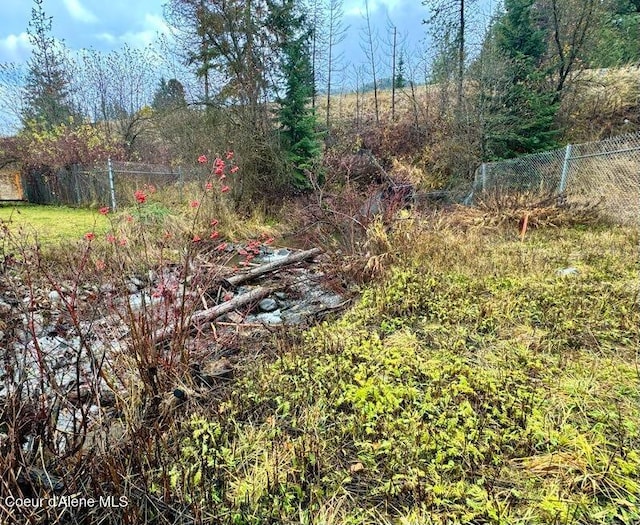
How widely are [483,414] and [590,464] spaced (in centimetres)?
48

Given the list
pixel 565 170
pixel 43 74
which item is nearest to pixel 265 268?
pixel 565 170

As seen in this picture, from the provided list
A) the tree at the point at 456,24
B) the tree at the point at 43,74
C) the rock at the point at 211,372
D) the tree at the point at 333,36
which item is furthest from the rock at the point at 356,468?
the tree at the point at 43,74

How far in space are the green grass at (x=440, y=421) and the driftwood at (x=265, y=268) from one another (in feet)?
6.44

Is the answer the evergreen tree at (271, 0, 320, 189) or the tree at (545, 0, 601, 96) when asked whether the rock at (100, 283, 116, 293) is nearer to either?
the evergreen tree at (271, 0, 320, 189)

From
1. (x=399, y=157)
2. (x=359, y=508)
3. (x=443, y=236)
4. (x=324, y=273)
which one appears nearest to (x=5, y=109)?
(x=399, y=157)

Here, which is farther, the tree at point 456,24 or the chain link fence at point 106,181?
the tree at point 456,24

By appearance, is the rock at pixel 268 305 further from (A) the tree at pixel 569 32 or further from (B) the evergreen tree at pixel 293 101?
(A) the tree at pixel 569 32

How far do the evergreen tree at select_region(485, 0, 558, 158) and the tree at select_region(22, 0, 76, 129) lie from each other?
53.9 ft

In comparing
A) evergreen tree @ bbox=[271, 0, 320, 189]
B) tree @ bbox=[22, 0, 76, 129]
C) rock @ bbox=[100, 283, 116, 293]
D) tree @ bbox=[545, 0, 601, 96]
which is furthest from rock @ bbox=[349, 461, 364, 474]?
tree @ bbox=[22, 0, 76, 129]

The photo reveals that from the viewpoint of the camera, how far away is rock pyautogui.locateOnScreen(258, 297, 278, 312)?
4.24m

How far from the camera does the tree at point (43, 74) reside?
1438cm

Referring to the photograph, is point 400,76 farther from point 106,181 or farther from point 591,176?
point 106,181

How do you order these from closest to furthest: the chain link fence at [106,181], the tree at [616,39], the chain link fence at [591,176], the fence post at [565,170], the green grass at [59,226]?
the green grass at [59,226], the chain link fence at [591,176], the fence post at [565,170], the chain link fence at [106,181], the tree at [616,39]

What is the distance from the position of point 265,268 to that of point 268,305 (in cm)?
103
